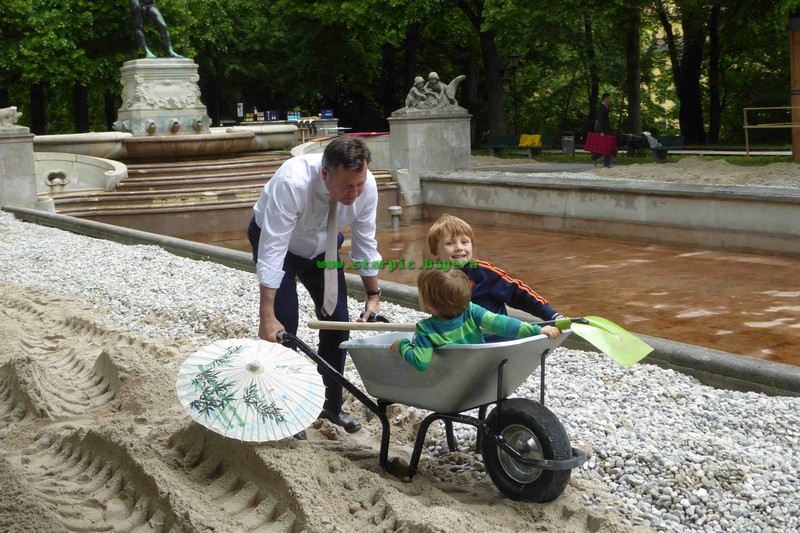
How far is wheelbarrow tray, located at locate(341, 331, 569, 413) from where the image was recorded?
Answer: 3635 millimetres

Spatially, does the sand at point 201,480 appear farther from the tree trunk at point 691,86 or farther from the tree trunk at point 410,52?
the tree trunk at point 410,52

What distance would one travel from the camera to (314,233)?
4484mm

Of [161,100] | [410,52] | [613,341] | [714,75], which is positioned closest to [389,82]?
[410,52]

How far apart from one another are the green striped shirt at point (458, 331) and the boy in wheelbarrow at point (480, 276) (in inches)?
11.2

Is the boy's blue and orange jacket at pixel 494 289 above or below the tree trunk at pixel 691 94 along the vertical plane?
below

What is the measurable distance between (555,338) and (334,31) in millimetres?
→ 34821

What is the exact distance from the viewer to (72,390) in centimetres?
597

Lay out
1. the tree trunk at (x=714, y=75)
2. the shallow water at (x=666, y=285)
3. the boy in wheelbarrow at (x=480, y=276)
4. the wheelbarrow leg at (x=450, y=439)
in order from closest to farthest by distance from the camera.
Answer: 1. the boy in wheelbarrow at (x=480, y=276)
2. the wheelbarrow leg at (x=450, y=439)
3. the shallow water at (x=666, y=285)
4. the tree trunk at (x=714, y=75)

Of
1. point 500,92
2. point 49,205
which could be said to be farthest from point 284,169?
point 500,92

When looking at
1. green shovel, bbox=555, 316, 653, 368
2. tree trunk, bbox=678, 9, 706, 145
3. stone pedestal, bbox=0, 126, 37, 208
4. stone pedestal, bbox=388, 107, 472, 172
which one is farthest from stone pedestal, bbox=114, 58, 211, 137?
green shovel, bbox=555, 316, 653, 368

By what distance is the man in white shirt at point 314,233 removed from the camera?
4078 mm

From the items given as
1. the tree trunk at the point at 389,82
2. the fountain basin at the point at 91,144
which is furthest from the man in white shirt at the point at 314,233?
the tree trunk at the point at 389,82

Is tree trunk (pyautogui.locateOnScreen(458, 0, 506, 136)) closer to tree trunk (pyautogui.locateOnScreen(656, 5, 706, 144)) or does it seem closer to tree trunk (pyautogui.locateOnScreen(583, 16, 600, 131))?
tree trunk (pyautogui.locateOnScreen(583, 16, 600, 131))

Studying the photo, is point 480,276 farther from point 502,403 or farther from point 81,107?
point 81,107
